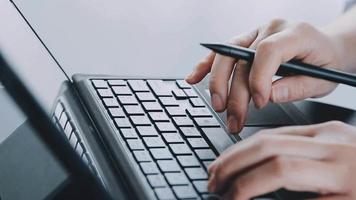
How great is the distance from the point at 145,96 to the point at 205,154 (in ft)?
0.40

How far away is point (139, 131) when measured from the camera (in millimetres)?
542

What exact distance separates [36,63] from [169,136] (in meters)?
0.18

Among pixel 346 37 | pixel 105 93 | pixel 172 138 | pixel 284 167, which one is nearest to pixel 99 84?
pixel 105 93

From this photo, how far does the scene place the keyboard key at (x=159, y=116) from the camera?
0.57 metres

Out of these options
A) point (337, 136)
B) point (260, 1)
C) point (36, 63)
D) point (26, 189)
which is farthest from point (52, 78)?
point (260, 1)

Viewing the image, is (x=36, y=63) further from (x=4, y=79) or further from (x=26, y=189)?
(x=26, y=189)

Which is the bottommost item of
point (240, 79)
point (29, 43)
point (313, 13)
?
point (313, 13)

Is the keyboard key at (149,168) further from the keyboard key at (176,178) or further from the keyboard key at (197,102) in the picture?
the keyboard key at (197,102)

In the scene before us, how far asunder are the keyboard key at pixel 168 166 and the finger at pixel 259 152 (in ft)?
0.10

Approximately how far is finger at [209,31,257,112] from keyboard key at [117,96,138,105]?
0.25 feet

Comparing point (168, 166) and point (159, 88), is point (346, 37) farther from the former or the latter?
point (168, 166)

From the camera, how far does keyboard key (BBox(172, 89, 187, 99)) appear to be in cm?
63

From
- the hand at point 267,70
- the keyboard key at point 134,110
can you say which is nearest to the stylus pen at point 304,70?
the hand at point 267,70

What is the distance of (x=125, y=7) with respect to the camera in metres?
0.94
